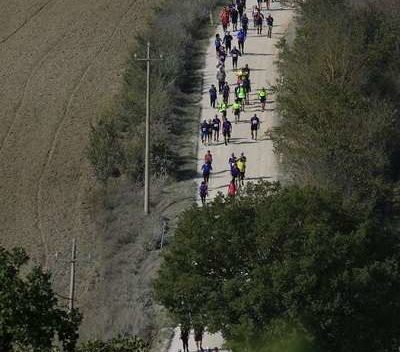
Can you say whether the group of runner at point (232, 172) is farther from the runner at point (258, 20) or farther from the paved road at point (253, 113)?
the runner at point (258, 20)

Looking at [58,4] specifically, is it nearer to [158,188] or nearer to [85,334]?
[158,188]

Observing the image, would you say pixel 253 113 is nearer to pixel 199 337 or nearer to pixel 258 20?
pixel 258 20

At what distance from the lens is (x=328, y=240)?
30.7 meters

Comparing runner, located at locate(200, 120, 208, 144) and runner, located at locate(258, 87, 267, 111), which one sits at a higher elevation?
runner, located at locate(258, 87, 267, 111)

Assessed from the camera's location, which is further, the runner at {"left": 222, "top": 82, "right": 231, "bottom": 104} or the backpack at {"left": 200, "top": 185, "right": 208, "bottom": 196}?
the runner at {"left": 222, "top": 82, "right": 231, "bottom": 104}

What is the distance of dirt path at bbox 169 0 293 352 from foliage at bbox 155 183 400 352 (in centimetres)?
365

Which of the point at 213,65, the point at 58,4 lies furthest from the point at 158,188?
the point at 58,4

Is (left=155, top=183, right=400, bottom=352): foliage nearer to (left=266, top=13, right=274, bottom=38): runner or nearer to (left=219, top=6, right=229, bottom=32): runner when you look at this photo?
(left=266, top=13, right=274, bottom=38): runner

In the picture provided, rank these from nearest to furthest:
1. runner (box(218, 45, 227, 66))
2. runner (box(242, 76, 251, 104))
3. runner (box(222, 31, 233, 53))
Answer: runner (box(242, 76, 251, 104)) < runner (box(218, 45, 227, 66)) < runner (box(222, 31, 233, 53))

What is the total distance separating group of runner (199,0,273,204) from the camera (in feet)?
147

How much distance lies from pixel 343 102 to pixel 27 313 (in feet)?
92.1

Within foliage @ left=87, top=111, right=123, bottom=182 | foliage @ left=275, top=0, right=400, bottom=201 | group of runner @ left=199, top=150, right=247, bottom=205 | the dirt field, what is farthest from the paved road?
the dirt field

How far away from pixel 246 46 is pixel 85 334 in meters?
27.0

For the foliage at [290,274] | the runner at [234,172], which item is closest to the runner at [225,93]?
the runner at [234,172]
